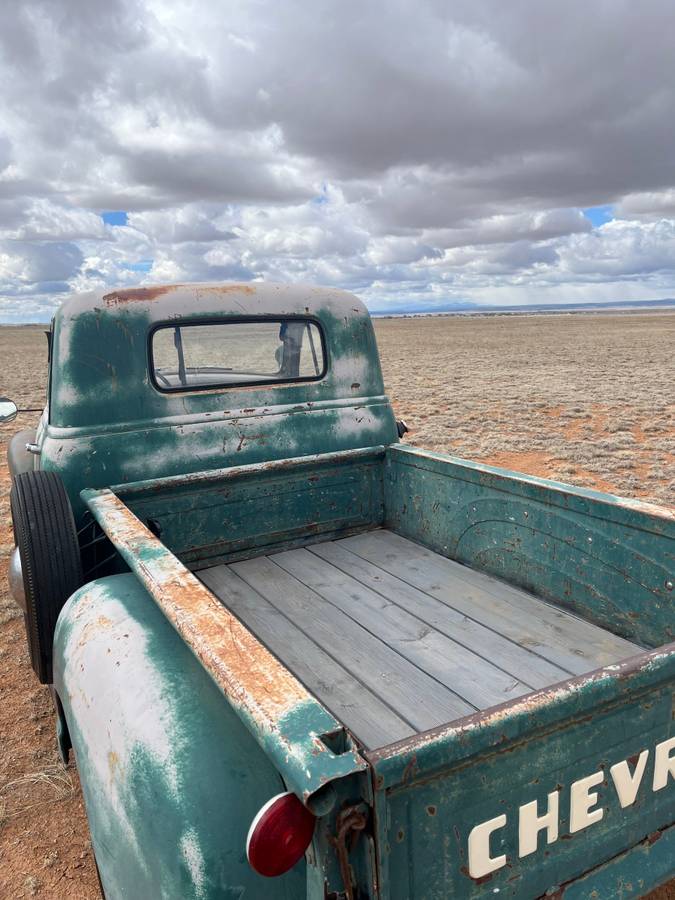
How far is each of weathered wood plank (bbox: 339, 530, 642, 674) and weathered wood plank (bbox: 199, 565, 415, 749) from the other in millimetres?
634

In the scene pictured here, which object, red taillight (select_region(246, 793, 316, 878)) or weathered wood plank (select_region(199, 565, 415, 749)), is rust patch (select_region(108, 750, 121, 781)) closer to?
red taillight (select_region(246, 793, 316, 878))

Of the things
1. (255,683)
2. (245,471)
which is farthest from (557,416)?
(255,683)

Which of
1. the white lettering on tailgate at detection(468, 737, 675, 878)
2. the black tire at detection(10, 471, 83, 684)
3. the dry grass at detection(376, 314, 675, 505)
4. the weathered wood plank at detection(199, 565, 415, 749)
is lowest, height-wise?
the dry grass at detection(376, 314, 675, 505)

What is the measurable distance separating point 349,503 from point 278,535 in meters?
0.42

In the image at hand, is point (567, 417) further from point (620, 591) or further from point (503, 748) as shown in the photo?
point (503, 748)

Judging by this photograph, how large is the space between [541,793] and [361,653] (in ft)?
4.08

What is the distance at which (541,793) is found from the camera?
51.2 inches

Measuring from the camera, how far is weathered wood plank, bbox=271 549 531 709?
2252 mm

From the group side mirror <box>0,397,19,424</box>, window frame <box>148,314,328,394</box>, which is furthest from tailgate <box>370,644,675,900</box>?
side mirror <box>0,397,19,424</box>

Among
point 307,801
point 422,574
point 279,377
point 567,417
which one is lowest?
point 567,417

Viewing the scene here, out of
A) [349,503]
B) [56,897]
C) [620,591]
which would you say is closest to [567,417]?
[349,503]

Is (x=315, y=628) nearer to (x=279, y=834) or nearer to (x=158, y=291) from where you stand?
(x=279, y=834)

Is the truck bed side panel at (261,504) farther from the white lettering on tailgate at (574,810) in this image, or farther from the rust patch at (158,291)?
the white lettering on tailgate at (574,810)

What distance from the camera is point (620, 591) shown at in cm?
240
